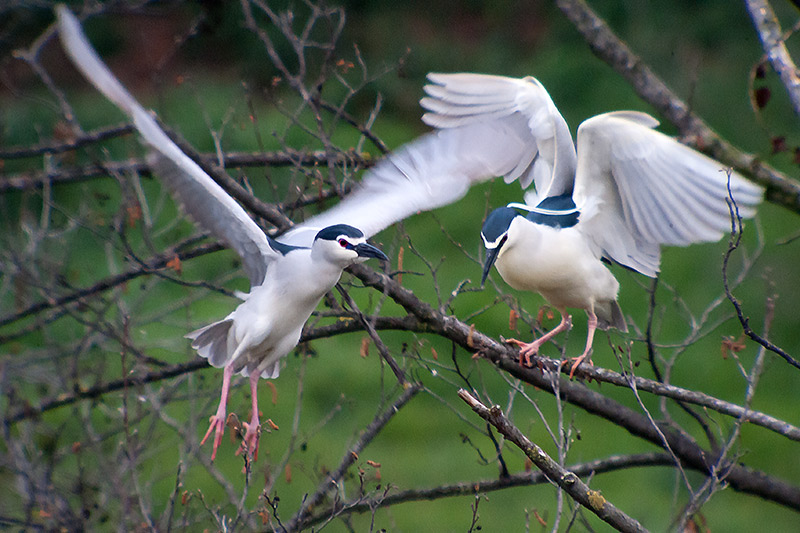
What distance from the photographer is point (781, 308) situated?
7.26 m

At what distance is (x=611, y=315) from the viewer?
13.6ft

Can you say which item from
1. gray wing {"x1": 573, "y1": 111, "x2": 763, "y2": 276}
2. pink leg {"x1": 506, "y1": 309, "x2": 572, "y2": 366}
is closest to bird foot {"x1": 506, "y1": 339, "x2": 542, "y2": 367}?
pink leg {"x1": 506, "y1": 309, "x2": 572, "y2": 366}

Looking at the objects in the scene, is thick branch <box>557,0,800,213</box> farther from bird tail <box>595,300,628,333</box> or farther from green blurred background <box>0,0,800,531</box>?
bird tail <box>595,300,628,333</box>

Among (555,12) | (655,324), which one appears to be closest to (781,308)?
(655,324)

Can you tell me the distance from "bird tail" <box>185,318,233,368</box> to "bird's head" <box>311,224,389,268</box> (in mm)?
584

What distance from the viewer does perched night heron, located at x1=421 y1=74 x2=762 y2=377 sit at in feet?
11.8

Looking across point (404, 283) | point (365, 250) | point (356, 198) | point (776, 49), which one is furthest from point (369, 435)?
point (404, 283)

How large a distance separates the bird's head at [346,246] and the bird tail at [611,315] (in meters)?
1.19

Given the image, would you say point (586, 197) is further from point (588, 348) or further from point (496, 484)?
point (496, 484)

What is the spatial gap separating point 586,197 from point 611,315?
0.57 m

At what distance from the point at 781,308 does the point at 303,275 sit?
4.94m

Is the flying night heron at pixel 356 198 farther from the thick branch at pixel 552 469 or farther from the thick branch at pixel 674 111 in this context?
the thick branch at pixel 552 469

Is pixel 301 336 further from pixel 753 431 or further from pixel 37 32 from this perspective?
pixel 37 32

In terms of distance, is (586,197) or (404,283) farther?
(404,283)
